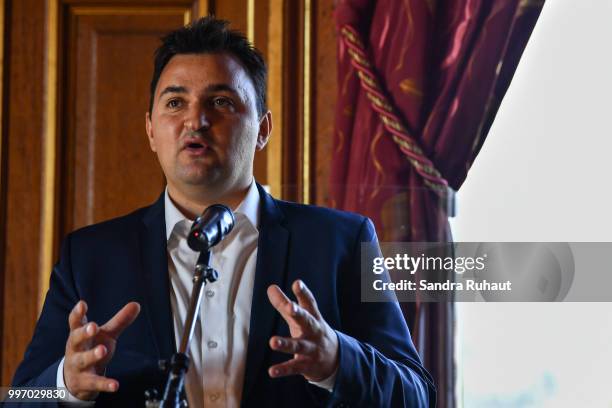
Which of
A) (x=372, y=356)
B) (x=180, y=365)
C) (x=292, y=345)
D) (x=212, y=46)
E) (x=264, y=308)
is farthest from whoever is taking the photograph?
(x=212, y=46)

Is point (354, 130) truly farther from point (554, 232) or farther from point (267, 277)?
point (267, 277)

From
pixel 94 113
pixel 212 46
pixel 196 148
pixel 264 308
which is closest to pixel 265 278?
Result: pixel 264 308

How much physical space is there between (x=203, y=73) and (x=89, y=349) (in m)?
0.67

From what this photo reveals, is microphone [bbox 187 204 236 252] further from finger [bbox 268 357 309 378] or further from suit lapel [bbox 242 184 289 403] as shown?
suit lapel [bbox 242 184 289 403]

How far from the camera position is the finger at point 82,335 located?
1.24 metres

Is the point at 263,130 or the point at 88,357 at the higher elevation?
the point at 263,130

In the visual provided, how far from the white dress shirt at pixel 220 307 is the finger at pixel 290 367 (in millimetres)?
122

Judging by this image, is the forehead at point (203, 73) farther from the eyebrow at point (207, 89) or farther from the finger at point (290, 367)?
the finger at point (290, 367)

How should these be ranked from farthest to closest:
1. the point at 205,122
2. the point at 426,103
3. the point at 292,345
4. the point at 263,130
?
the point at 426,103, the point at 263,130, the point at 205,122, the point at 292,345

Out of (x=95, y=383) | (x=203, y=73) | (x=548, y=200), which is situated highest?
(x=203, y=73)

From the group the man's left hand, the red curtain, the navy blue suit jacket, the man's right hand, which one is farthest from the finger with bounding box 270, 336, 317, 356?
the red curtain

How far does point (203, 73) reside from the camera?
1.71 m

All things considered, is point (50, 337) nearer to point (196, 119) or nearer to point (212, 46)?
point (196, 119)

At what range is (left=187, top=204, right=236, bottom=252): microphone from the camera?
1.19 m
